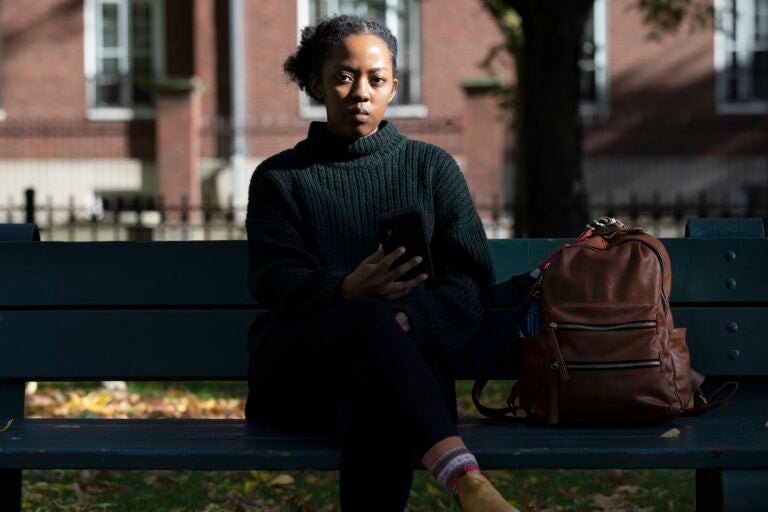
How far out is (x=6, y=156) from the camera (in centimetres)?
2134

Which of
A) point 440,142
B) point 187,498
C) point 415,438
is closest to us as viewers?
point 415,438

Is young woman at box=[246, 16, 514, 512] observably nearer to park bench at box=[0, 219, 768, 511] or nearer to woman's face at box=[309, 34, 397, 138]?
woman's face at box=[309, 34, 397, 138]

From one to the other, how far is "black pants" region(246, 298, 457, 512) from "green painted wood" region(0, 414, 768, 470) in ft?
0.33

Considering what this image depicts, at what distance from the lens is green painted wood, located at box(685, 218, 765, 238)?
3883mm

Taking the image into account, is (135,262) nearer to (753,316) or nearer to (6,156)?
(753,316)

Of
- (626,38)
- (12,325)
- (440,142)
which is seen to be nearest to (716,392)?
(12,325)

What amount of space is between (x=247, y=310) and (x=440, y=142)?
16.6 m

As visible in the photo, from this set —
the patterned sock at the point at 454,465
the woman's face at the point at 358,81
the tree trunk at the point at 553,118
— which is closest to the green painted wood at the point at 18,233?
the woman's face at the point at 358,81

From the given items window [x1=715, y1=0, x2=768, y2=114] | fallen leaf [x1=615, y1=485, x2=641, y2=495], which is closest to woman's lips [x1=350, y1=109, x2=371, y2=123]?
fallen leaf [x1=615, y1=485, x2=641, y2=495]

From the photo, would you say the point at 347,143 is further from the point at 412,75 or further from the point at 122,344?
the point at 412,75

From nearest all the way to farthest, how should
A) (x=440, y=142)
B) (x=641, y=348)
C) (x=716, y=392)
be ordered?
(x=641, y=348) < (x=716, y=392) < (x=440, y=142)

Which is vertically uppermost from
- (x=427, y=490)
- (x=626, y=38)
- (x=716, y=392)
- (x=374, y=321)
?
(x=626, y=38)

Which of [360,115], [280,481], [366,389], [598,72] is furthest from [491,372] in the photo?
[598,72]

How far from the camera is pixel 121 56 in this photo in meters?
21.8
